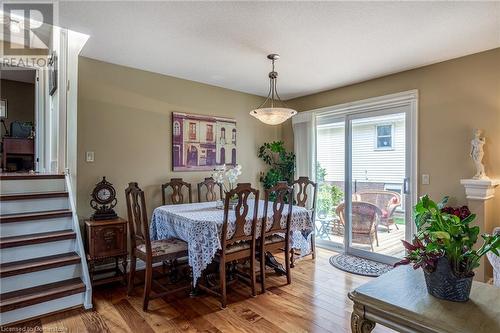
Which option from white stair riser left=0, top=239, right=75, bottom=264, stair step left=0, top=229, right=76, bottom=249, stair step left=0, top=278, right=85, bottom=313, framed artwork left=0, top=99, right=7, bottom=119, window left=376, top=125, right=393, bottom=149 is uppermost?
framed artwork left=0, top=99, right=7, bottom=119

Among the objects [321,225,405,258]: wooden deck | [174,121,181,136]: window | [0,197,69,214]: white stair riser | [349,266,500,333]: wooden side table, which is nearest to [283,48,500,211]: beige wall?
[321,225,405,258]: wooden deck

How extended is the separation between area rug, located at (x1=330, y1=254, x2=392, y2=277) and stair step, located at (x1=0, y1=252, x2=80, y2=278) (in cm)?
302

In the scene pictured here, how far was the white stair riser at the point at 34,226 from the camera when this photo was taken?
264 centimetres

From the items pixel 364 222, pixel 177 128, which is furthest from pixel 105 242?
pixel 364 222

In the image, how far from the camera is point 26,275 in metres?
2.47

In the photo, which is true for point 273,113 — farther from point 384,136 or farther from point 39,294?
point 39,294

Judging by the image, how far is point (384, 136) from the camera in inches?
153

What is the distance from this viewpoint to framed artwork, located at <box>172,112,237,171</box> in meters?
3.97

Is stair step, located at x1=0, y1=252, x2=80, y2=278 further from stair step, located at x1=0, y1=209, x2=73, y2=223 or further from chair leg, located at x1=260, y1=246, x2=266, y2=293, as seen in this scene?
chair leg, located at x1=260, y1=246, x2=266, y2=293

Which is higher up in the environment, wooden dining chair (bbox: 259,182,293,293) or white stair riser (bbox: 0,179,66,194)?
white stair riser (bbox: 0,179,66,194)

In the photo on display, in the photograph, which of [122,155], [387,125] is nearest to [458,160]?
[387,125]

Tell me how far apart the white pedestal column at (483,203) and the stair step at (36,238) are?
4.05m

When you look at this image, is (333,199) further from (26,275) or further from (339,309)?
(26,275)

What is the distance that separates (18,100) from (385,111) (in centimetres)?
716
